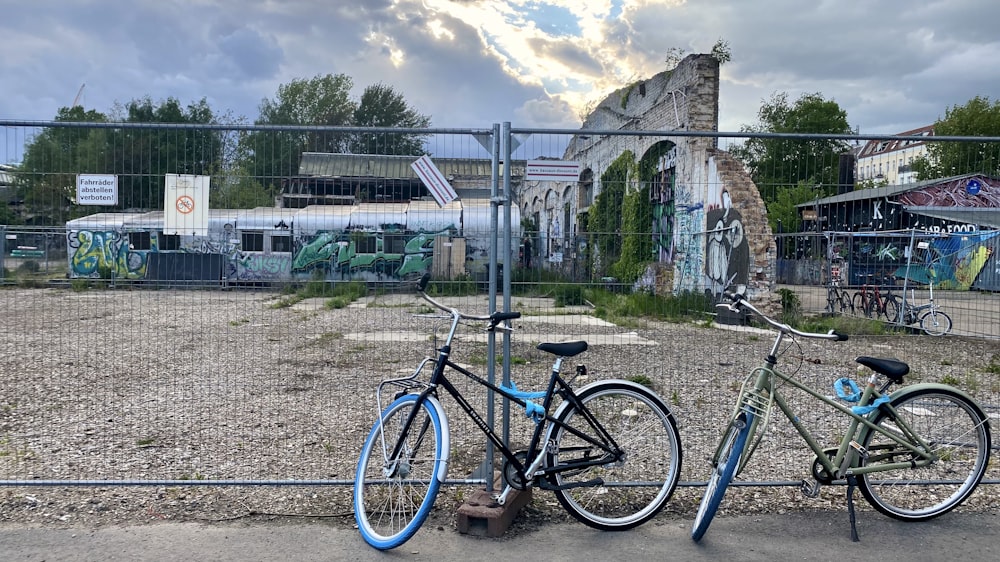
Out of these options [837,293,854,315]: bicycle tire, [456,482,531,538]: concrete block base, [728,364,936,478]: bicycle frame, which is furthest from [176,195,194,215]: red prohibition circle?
[837,293,854,315]: bicycle tire

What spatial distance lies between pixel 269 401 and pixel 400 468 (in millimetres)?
4016

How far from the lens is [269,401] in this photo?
7395mm

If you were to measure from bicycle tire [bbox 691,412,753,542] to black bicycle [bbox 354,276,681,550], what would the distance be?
275mm

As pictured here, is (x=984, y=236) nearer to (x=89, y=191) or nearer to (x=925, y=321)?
(x=925, y=321)

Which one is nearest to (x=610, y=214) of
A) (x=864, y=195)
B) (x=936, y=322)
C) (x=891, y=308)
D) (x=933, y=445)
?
(x=933, y=445)

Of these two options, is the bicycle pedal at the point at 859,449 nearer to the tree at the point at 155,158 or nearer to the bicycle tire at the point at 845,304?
the tree at the point at 155,158

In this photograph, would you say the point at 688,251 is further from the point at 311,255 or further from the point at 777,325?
the point at 311,255

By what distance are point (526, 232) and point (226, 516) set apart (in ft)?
8.14

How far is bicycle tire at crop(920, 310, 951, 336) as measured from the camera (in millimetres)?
12031

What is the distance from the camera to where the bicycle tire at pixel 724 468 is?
3.82 metres

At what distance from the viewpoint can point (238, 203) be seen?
4.78 m

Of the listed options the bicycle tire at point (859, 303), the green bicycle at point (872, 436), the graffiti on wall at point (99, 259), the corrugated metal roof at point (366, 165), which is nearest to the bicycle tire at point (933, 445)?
the green bicycle at point (872, 436)

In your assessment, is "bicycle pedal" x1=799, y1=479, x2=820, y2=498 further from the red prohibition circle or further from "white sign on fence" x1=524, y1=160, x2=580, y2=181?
the red prohibition circle

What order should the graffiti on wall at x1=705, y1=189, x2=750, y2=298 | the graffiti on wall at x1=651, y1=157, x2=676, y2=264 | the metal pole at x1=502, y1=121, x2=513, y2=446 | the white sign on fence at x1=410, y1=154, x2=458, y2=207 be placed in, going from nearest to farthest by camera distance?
the metal pole at x1=502, y1=121, x2=513, y2=446
the white sign on fence at x1=410, y1=154, x2=458, y2=207
the graffiti on wall at x1=651, y1=157, x2=676, y2=264
the graffiti on wall at x1=705, y1=189, x2=750, y2=298
